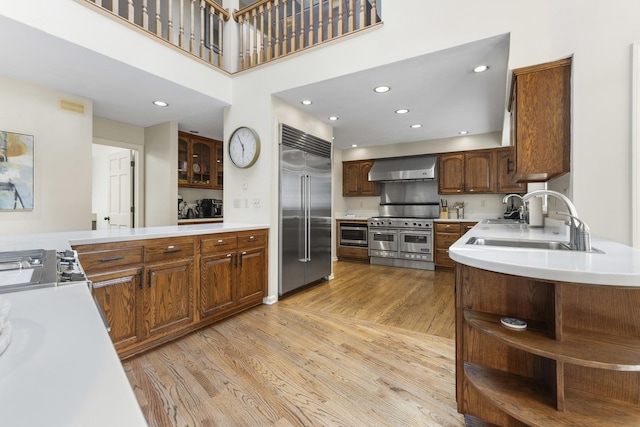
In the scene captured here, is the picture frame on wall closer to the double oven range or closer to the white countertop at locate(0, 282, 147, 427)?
the white countertop at locate(0, 282, 147, 427)

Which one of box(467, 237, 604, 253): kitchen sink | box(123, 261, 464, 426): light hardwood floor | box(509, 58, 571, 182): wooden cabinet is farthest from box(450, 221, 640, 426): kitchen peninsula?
box(509, 58, 571, 182): wooden cabinet

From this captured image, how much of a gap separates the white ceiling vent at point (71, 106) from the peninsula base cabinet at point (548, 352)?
3.99m

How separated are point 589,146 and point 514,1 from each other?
1178 millimetres

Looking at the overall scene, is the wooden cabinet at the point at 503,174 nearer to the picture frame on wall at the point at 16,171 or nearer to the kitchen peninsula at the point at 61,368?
the kitchen peninsula at the point at 61,368

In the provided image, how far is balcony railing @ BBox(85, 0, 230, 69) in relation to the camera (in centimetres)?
273

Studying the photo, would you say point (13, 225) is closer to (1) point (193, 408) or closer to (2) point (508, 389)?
(1) point (193, 408)

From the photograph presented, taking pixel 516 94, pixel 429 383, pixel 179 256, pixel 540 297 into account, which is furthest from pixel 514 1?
pixel 179 256

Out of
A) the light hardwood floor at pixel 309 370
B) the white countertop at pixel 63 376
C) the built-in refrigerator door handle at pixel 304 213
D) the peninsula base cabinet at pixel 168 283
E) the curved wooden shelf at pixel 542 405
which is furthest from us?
the built-in refrigerator door handle at pixel 304 213

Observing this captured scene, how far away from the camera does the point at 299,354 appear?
2.18m

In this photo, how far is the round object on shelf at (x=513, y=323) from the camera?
3.92ft

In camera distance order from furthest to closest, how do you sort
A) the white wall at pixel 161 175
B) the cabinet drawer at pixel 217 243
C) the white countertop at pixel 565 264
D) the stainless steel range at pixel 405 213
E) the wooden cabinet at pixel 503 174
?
the stainless steel range at pixel 405 213
the wooden cabinet at pixel 503 174
the white wall at pixel 161 175
the cabinet drawer at pixel 217 243
the white countertop at pixel 565 264

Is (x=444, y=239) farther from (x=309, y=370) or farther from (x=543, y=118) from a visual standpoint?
(x=309, y=370)

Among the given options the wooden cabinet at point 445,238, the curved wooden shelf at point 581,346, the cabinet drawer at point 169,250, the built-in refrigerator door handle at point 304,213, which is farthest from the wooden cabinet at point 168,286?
the wooden cabinet at point 445,238

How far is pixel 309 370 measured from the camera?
6.46ft
